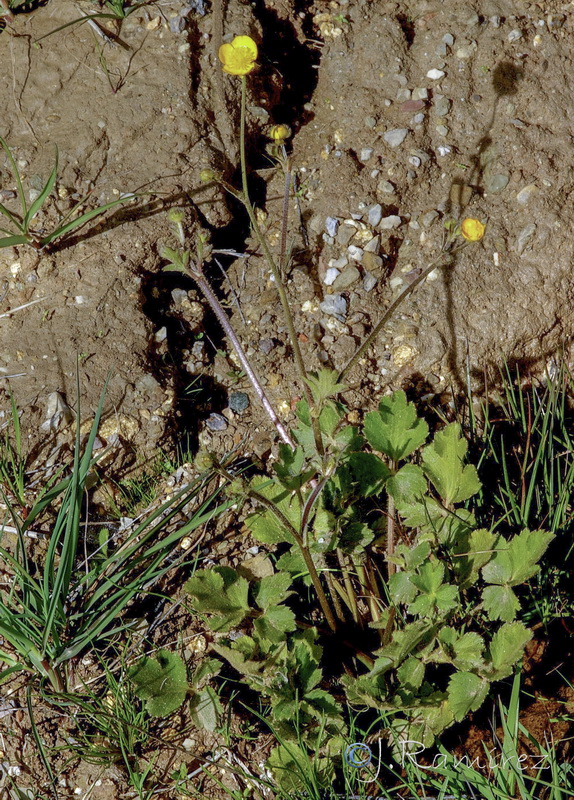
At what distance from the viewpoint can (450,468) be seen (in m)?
1.89

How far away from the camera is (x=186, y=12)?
2721 mm

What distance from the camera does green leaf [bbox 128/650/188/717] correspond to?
1845 millimetres

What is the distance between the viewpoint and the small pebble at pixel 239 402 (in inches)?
97.4

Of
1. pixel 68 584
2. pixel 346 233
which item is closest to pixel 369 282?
pixel 346 233

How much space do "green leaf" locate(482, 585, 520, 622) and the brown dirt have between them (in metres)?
0.84

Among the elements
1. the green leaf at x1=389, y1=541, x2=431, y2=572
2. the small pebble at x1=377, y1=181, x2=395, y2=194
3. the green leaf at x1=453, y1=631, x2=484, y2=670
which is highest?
the small pebble at x1=377, y1=181, x2=395, y2=194

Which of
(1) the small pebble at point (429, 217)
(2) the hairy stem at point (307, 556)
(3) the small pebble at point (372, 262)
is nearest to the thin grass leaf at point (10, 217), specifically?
(3) the small pebble at point (372, 262)

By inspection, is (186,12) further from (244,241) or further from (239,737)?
(239,737)

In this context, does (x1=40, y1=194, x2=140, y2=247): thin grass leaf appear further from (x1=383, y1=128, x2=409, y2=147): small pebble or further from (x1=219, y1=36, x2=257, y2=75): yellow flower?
(x1=383, y1=128, x2=409, y2=147): small pebble

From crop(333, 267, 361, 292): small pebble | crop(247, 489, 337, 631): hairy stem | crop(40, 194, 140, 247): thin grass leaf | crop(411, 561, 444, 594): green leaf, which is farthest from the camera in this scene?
crop(333, 267, 361, 292): small pebble

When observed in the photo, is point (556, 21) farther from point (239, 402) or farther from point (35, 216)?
point (35, 216)

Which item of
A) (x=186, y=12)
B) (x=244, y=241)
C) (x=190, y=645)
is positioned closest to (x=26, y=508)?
(x=190, y=645)

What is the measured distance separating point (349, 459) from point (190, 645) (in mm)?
783

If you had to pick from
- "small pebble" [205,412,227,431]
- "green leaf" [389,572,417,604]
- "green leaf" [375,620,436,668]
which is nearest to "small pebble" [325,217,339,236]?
"small pebble" [205,412,227,431]
